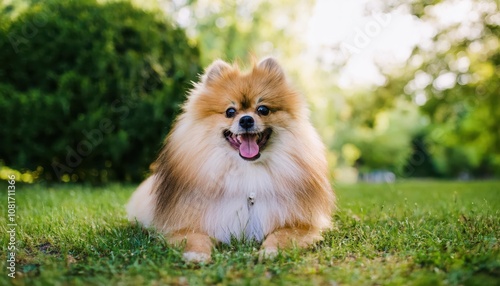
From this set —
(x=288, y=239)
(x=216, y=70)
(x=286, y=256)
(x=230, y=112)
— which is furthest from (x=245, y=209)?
(x=216, y=70)

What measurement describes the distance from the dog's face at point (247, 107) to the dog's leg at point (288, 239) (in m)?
0.68

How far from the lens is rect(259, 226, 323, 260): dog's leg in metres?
3.43

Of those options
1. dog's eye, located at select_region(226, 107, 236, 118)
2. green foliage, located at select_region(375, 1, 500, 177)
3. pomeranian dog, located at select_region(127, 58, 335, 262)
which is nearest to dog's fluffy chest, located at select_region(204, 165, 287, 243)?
pomeranian dog, located at select_region(127, 58, 335, 262)

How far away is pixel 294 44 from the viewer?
66.4 ft

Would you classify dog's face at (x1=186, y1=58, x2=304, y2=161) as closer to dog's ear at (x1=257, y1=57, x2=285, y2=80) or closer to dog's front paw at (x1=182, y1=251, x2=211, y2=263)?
dog's ear at (x1=257, y1=57, x2=285, y2=80)

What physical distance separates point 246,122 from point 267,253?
3.76 ft

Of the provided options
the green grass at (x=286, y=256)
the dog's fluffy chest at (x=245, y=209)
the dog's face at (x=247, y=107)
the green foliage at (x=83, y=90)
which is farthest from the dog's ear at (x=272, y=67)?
the green foliage at (x=83, y=90)

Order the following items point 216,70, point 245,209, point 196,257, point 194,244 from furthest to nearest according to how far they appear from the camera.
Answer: point 216,70, point 245,209, point 194,244, point 196,257

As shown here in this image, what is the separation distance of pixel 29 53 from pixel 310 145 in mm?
7295

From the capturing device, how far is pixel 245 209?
3.90 meters

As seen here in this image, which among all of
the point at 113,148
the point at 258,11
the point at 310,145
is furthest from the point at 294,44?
the point at 310,145

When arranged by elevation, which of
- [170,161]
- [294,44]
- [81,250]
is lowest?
[81,250]

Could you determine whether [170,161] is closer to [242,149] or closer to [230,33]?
[242,149]

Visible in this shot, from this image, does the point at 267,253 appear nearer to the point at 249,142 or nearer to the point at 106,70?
the point at 249,142
